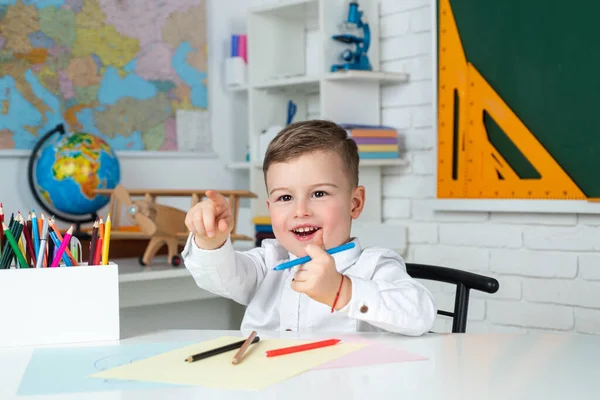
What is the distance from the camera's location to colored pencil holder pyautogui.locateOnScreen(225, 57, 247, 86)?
2967 mm

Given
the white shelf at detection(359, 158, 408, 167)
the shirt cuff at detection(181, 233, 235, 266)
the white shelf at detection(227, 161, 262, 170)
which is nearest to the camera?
the shirt cuff at detection(181, 233, 235, 266)

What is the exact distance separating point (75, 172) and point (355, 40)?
3.37ft

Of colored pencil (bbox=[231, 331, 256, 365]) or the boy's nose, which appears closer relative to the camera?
colored pencil (bbox=[231, 331, 256, 365])

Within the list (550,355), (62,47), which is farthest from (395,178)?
(550,355)

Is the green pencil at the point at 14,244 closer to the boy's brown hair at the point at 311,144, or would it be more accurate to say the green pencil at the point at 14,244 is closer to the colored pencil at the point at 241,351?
the colored pencil at the point at 241,351

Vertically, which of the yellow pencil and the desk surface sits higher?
the yellow pencil

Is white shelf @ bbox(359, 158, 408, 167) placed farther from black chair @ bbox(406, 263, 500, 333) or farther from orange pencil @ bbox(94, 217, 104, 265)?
orange pencil @ bbox(94, 217, 104, 265)

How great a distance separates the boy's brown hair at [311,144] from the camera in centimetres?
131

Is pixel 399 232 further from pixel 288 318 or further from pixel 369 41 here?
pixel 288 318

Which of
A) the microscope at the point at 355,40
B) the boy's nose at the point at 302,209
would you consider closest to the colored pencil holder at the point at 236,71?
the microscope at the point at 355,40

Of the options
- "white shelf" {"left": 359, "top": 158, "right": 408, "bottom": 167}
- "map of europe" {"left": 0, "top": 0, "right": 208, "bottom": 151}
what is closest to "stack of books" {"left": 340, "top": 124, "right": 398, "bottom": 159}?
"white shelf" {"left": 359, "top": 158, "right": 408, "bottom": 167}

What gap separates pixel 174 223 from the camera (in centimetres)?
217

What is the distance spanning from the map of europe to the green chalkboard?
3.29 ft

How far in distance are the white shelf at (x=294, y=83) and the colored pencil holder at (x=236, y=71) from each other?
85 mm
